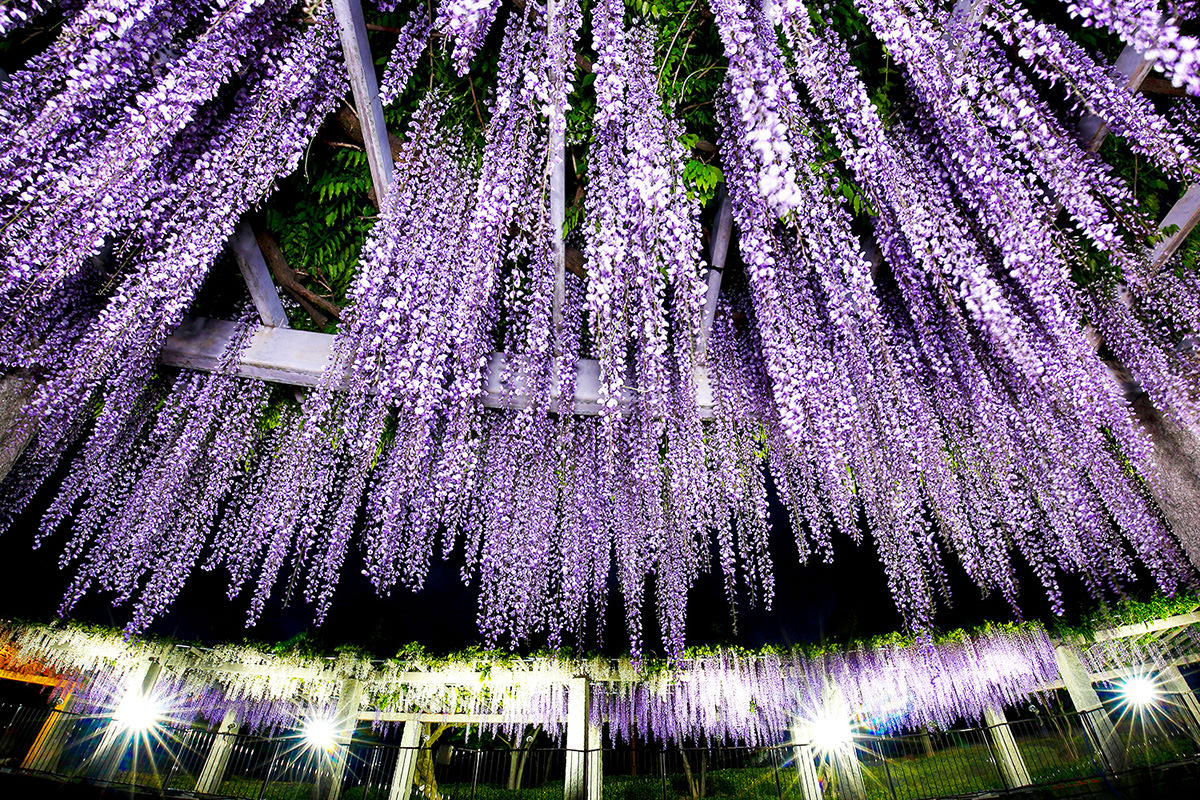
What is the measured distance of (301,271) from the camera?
351cm

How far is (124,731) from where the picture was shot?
9.59 meters

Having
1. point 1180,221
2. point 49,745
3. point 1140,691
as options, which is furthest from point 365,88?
point 1140,691

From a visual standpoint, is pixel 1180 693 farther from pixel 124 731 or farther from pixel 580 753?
pixel 124 731

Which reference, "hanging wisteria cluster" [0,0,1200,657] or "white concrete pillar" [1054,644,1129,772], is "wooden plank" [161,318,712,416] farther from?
"white concrete pillar" [1054,644,1129,772]

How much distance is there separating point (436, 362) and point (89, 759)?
9764 mm

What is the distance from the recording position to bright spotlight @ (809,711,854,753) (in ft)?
30.0

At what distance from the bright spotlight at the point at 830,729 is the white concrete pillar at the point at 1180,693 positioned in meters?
5.72

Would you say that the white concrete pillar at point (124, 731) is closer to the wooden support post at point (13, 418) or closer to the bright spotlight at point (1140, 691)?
the wooden support post at point (13, 418)

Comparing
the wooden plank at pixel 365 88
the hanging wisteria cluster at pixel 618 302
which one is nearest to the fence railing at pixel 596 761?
the hanging wisteria cluster at pixel 618 302

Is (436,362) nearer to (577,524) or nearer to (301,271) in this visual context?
(301,271)

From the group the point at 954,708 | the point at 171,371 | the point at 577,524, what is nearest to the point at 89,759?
the point at 171,371

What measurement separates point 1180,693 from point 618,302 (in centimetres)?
1353

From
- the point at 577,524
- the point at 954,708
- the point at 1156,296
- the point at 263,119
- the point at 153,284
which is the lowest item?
the point at 954,708

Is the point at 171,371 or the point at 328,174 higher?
the point at 328,174
